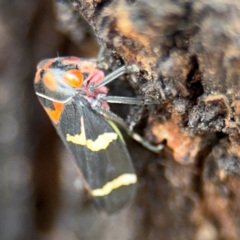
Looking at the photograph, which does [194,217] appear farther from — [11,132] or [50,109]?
[11,132]

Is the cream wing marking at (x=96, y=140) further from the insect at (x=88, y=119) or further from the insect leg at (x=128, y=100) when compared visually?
the insect leg at (x=128, y=100)

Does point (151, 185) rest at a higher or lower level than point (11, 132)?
lower

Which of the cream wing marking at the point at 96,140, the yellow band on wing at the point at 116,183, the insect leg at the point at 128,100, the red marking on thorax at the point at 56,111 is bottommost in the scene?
the yellow band on wing at the point at 116,183

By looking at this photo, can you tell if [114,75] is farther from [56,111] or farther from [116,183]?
[116,183]

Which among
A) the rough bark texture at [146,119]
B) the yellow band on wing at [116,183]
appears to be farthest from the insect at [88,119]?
the rough bark texture at [146,119]

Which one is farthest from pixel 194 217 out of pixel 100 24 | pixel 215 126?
pixel 100 24

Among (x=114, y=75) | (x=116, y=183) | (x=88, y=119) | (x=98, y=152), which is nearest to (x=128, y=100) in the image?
(x=114, y=75)
